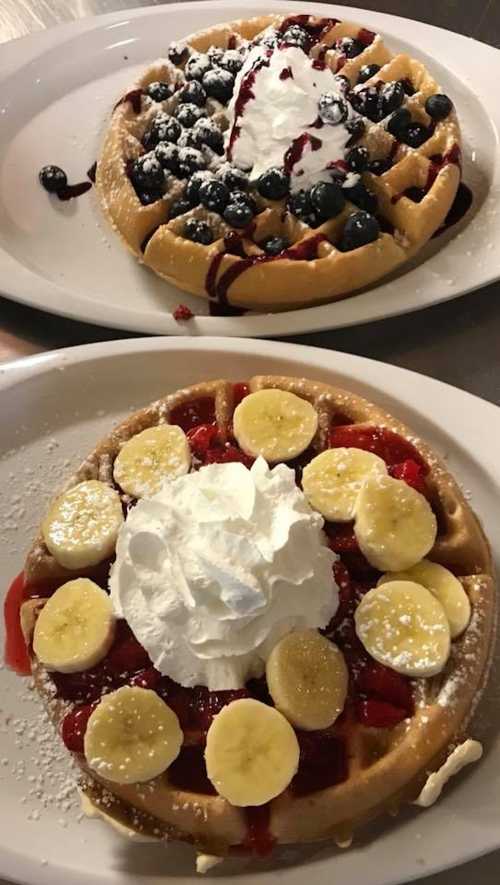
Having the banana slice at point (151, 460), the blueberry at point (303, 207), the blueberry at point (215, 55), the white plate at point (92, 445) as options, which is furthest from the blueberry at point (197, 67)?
the banana slice at point (151, 460)

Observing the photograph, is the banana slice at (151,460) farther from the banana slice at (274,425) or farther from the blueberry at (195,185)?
the blueberry at (195,185)

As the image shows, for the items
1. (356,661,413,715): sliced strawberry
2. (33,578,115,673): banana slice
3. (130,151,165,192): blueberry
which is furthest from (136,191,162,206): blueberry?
(356,661,413,715): sliced strawberry

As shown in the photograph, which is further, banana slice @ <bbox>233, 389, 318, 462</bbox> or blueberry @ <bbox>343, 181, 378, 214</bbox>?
blueberry @ <bbox>343, 181, 378, 214</bbox>

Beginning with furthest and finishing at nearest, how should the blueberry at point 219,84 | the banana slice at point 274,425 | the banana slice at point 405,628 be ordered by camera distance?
the blueberry at point 219,84 → the banana slice at point 274,425 → the banana slice at point 405,628

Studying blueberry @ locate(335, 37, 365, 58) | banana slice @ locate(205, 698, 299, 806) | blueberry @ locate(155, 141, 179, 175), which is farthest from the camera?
blueberry @ locate(335, 37, 365, 58)

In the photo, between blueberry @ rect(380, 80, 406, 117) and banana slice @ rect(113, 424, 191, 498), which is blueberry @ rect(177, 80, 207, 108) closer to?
blueberry @ rect(380, 80, 406, 117)

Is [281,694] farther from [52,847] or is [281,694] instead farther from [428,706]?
[52,847]

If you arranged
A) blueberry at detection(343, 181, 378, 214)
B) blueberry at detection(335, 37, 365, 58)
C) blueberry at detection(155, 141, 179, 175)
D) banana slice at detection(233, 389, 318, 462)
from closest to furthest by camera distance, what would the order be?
banana slice at detection(233, 389, 318, 462)
blueberry at detection(343, 181, 378, 214)
blueberry at detection(155, 141, 179, 175)
blueberry at detection(335, 37, 365, 58)

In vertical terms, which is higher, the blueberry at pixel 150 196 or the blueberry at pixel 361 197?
the blueberry at pixel 361 197
